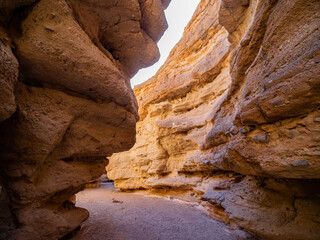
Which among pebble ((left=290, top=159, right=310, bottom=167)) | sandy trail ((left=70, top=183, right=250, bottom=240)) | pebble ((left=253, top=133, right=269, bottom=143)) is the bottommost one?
sandy trail ((left=70, top=183, right=250, bottom=240))

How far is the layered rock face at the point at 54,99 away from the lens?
1.64 m

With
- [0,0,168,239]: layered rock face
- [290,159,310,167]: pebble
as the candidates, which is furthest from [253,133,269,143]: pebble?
[0,0,168,239]: layered rock face

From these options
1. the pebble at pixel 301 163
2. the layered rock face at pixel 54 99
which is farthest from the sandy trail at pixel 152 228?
the pebble at pixel 301 163

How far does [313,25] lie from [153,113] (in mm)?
8813

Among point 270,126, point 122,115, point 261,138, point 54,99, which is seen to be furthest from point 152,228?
point 54,99

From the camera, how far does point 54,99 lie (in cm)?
219

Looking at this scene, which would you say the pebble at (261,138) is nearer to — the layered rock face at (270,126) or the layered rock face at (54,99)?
the layered rock face at (270,126)

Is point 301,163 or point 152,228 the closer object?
point 301,163

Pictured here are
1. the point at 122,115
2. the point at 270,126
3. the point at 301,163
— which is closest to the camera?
the point at 301,163

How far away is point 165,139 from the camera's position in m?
8.68

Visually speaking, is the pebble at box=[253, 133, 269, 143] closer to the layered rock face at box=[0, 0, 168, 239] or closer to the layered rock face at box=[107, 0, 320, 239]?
the layered rock face at box=[107, 0, 320, 239]

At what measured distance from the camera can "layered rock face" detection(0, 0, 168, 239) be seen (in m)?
1.64

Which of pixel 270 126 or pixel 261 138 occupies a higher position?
pixel 270 126

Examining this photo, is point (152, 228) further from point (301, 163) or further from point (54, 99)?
point (54, 99)
